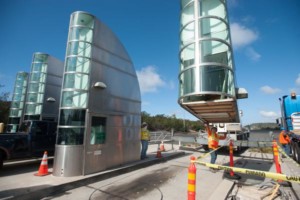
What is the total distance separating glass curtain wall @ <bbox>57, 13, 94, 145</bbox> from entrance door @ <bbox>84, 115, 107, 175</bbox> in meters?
0.33

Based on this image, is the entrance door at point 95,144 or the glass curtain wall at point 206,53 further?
the entrance door at point 95,144

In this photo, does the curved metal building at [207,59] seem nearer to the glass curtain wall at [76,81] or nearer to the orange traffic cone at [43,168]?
the glass curtain wall at [76,81]

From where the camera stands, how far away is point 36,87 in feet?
40.4

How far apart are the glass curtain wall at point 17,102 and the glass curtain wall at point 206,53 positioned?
12475 millimetres

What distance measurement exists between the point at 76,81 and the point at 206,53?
4864 mm

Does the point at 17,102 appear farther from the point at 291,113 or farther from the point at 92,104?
the point at 291,113

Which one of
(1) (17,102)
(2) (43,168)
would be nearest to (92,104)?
(2) (43,168)

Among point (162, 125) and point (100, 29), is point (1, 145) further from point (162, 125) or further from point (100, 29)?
point (162, 125)

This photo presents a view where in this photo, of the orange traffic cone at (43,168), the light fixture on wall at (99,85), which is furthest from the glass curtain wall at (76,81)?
the orange traffic cone at (43,168)

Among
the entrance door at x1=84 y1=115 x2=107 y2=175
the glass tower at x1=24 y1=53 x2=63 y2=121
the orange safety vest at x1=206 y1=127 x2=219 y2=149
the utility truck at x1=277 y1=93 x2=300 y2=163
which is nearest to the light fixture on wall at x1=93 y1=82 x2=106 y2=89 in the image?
the entrance door at x1=84 y1=115 x2=107 y2=175

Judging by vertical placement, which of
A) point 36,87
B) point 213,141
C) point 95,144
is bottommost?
point 95,144

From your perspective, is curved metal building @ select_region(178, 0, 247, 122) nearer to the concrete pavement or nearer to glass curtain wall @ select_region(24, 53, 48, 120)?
the concrete pavement

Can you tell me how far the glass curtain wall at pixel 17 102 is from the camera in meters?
12.8

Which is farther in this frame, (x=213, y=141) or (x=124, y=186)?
(x=213, y=141)
